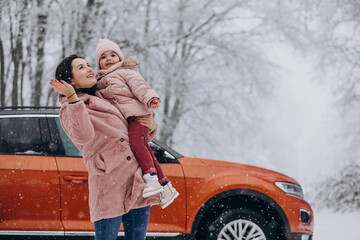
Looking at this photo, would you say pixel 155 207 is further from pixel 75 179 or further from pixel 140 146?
pixel 140 146

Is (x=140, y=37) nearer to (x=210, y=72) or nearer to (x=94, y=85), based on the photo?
(x=210, y=72)

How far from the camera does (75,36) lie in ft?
29.0

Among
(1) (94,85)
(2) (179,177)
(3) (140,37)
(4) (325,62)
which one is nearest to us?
(1) (94,85)

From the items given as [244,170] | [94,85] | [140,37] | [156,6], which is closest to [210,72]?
[156,6]

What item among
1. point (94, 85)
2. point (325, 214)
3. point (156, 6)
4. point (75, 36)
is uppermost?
point (156, 6)

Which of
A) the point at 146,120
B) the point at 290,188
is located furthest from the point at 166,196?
the point at 290,188

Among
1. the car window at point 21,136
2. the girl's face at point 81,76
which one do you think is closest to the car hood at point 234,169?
the car window at point 21,136

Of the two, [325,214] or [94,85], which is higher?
[94,85]

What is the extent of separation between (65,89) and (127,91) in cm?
39

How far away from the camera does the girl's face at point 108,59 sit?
2.65m

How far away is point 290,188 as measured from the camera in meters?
4.17

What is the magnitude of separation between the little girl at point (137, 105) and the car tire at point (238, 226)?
1523mm

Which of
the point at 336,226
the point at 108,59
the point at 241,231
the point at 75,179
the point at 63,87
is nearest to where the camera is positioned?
the point at 63,87

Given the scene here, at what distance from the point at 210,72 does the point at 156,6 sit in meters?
3.39
